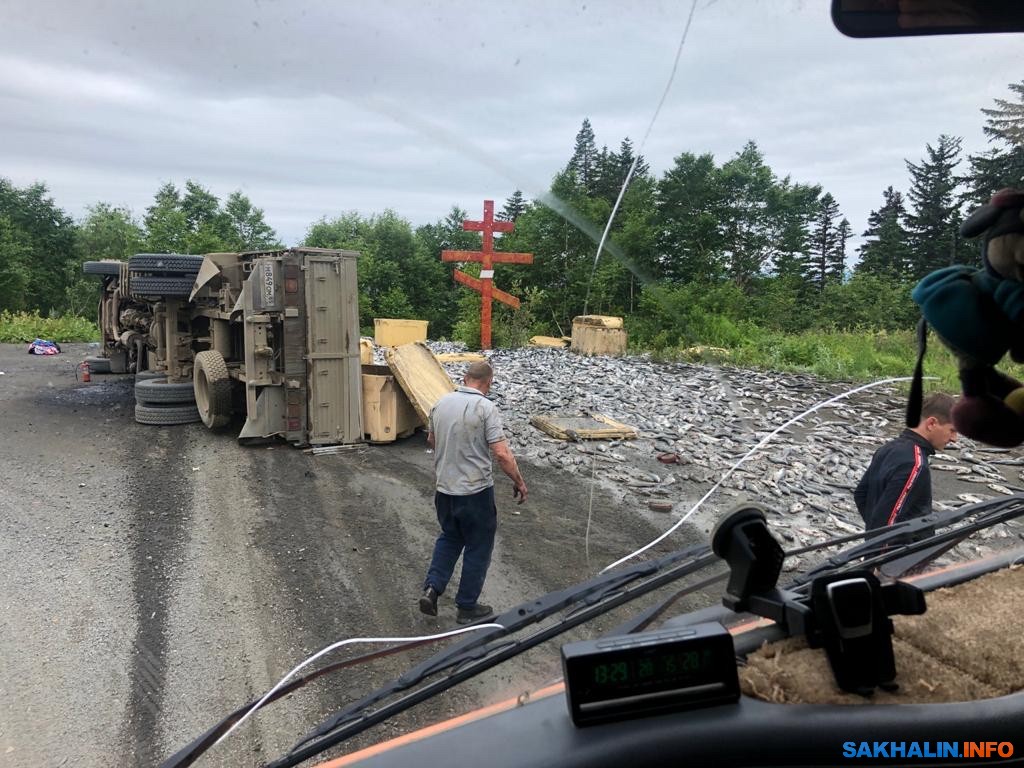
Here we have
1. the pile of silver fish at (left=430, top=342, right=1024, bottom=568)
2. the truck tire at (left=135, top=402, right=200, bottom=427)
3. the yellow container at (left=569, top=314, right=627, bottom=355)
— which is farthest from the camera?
the truck tire at (left=135, top=402, right=200, bottom=427)

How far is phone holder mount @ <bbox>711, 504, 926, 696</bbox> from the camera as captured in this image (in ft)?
4.12

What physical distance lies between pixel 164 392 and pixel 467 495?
769cm

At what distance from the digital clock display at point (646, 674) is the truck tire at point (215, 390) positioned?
32.0 ft

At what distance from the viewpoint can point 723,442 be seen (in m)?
7.95

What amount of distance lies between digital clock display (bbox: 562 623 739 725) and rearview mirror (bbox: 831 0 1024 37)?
114 centimetres

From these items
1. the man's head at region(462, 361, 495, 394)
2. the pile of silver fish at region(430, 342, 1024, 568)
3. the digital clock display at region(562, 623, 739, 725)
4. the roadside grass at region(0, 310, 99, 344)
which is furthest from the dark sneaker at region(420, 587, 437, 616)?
the roadside grass at region(0, 310, 99, 344)

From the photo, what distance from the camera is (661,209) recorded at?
1.94 meters

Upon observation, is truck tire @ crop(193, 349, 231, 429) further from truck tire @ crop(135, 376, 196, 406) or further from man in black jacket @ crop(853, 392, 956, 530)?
man in black jacket @ crop(853, 392, 956, 530)

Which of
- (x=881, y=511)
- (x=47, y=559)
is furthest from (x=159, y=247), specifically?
(x=881, y=511)

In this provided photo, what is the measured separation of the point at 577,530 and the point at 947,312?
575cm

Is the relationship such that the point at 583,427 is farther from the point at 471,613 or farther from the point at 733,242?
the point at 733,242

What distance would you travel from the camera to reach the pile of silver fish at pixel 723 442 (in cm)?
328

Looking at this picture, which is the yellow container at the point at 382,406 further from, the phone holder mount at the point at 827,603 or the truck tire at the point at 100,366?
the truck tire at the point at 100,366

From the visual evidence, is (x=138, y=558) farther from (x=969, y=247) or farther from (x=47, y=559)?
(x=969, y=247)
